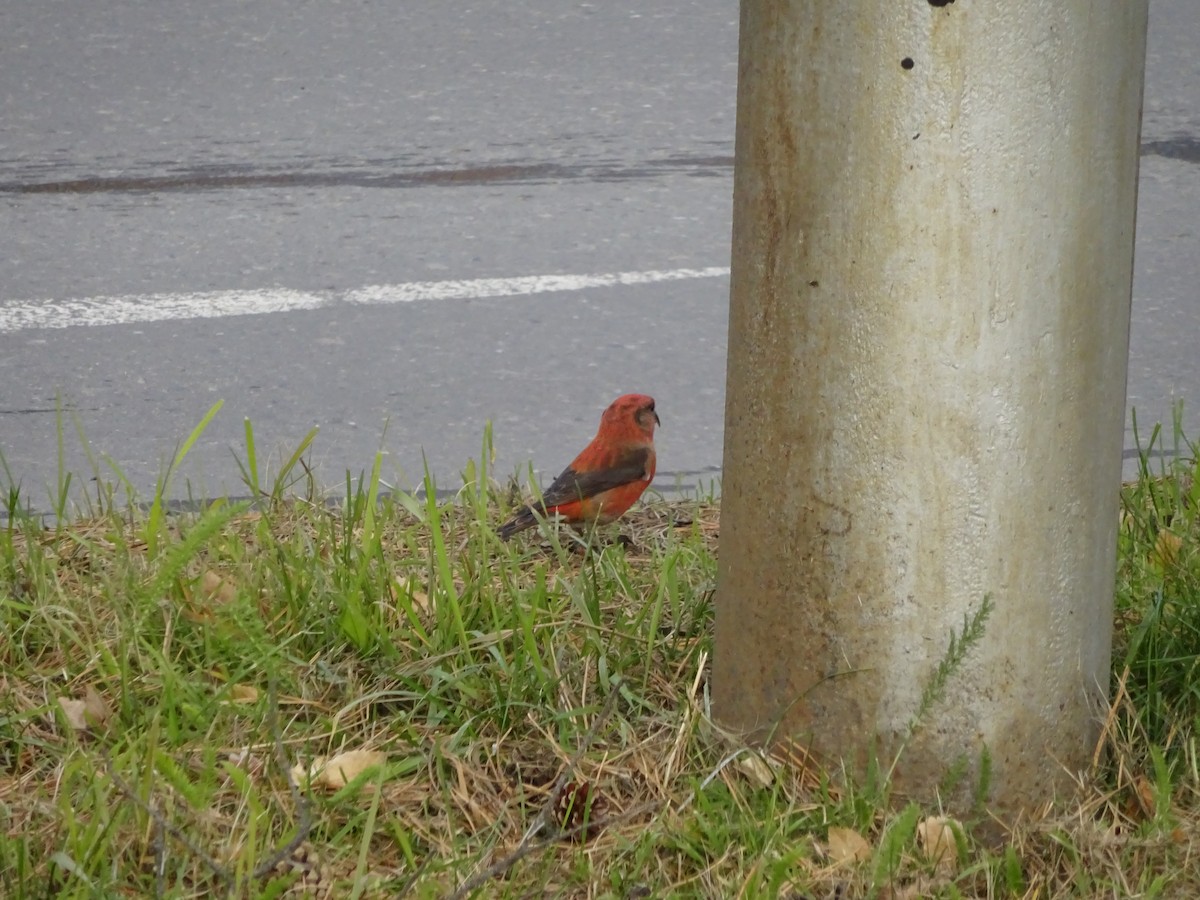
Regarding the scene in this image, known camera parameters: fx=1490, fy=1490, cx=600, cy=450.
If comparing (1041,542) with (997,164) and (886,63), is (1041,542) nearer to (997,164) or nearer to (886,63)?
(997,164)

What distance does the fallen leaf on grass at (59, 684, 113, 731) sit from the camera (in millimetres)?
2760

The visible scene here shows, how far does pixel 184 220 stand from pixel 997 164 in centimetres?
477

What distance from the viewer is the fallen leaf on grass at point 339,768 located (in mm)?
2590

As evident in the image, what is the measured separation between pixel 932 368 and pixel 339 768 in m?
1.23

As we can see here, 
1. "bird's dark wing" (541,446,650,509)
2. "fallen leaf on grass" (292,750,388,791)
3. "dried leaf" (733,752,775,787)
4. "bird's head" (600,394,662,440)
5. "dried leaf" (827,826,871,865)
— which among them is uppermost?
"bird's head" (600,394,662,440)

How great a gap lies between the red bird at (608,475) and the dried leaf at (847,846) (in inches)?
52.6

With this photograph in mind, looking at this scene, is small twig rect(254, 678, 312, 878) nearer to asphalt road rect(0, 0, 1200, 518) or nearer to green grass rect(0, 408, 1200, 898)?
green grass rect(0, 408, 1200, 898)

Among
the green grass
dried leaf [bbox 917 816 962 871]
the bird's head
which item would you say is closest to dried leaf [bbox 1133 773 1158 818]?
the green grass

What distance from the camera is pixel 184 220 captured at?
6375 millimetres

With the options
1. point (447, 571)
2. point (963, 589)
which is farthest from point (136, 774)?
point (963, 589)

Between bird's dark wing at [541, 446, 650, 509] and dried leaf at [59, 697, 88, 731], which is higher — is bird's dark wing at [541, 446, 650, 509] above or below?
above

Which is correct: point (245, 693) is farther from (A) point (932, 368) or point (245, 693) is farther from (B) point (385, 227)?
(B) point (385, 227)

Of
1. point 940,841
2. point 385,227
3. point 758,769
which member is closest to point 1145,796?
point 940,841

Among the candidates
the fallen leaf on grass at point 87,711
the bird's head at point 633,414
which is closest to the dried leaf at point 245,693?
the fallen leaf on grass at point 87,711
